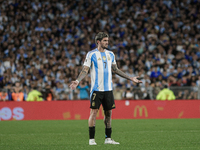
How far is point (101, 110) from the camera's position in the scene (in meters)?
16.7

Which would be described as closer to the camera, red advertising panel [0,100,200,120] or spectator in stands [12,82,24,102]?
spectator in stands [12,82,24,102]

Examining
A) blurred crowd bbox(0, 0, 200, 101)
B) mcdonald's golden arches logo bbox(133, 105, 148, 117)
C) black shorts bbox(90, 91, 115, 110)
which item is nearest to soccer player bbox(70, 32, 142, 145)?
black shorts bbox(90, 91, 115, 110)

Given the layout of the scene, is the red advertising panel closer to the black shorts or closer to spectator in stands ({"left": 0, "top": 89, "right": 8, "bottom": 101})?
spectator in stands ({"left": 0, "top": 89, "right": 8, "bottom": 101})

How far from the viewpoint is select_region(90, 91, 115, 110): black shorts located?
23.3ft

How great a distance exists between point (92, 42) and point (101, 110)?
20.2 ft

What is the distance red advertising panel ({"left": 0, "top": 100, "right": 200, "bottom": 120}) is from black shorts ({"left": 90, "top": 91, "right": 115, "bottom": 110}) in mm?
9516

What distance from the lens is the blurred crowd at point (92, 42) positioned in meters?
18.3

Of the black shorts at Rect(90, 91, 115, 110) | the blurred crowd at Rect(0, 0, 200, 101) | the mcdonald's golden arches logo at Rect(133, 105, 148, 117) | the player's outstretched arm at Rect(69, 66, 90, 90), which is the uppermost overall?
the blurred crowd at Rect(0, 0, 200, 101)

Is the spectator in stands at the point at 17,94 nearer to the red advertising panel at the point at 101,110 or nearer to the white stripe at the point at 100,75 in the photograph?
the red advertising panel at the point at 101,110

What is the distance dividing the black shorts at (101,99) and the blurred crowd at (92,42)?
921 centimetres

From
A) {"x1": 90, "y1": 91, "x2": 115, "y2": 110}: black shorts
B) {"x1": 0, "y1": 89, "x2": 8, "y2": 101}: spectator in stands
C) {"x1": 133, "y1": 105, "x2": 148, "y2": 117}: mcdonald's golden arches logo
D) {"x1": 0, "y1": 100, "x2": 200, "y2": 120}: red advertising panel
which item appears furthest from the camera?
{"x1": 133, "y1": 105, "x2": 148, "y2": 117}: mcdonald's golden arches logo

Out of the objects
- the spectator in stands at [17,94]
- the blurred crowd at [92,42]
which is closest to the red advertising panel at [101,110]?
the spectator in stands at [17,94]

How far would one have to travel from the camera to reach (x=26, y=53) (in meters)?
20.6

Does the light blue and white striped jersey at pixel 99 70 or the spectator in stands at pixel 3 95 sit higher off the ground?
the light blue and white striped jersey at pixel 99 70
